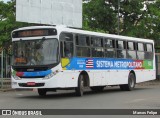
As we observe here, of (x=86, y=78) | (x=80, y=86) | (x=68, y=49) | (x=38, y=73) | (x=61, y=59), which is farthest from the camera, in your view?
→ (x=86, y=78)

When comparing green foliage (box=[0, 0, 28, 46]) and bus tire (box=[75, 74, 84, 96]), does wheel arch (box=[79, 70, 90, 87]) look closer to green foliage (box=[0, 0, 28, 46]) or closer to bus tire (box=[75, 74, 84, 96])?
bus tire (box=[75, 74, 84, 96])

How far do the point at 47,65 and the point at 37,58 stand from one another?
0.59m

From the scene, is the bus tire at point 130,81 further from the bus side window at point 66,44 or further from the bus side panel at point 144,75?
the bus side window at point 66,44

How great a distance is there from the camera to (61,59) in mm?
20109

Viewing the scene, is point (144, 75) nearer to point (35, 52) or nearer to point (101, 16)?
point (35, 52)

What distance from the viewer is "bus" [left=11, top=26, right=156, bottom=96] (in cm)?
1992

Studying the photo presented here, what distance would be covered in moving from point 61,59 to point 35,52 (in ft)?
3.83

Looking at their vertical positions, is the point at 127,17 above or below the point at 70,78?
above

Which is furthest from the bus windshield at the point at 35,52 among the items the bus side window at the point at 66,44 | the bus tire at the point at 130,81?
the bus tire at the point at 130,81

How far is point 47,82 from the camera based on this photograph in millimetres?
19781

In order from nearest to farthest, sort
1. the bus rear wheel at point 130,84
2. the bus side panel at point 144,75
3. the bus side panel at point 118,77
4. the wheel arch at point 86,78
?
the wheel arch at point 86,78 → the bus side panel at point 118,77 → the bus rear wheel at point 130,84 → the bus side panel at point 144,75

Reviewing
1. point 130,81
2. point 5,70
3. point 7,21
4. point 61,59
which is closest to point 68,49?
point 61,59

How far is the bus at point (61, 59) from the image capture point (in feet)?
65.4

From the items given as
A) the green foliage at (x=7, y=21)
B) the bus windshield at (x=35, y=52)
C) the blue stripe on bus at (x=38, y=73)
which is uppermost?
the green foliage at (x=7, y=21)
